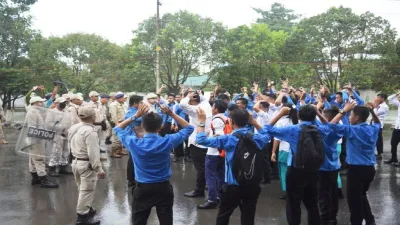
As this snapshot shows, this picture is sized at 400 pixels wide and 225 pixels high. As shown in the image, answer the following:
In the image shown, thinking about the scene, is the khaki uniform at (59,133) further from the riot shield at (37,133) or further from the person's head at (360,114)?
the person's head at (360,114)

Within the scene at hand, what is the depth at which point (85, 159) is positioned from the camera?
18.7ft

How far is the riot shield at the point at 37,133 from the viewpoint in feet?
25.9

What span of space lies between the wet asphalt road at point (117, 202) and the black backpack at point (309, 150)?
1624mm

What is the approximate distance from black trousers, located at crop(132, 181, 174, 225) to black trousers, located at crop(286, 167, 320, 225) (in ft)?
5.30

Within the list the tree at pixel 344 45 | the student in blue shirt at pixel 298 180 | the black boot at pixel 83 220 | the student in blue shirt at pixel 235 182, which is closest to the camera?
the student in blue shirt at pixel 235 182

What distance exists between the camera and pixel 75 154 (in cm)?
569

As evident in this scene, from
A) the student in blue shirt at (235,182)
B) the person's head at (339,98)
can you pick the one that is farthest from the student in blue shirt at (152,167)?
the person's head at (339,98)

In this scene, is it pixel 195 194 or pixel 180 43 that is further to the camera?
pixel 180 43

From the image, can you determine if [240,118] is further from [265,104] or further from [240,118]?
[265,104]

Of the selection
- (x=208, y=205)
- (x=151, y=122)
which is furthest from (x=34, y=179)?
(x=151, y=122)

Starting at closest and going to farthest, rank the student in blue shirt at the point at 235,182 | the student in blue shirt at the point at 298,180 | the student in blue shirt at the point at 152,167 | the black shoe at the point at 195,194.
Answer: the student in blue shirt at the point at 152,167
the student in blue shirt at the point at 235,182
the student in blue shirt at the point at 298,180
the black shoe at the point at 195,194

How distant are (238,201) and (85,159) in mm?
2465

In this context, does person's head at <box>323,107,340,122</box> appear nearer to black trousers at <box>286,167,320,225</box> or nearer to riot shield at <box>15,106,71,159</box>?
black trousers at <box>286,167,320,225</box>

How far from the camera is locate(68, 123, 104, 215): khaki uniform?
5566 mm
